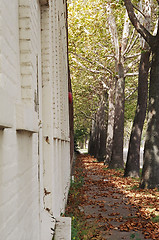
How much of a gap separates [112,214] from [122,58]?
13066mm

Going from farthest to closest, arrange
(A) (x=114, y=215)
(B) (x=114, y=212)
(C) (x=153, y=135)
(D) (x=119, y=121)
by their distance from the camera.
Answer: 1. (D) (x=119, y=121)
2. (C) (x=153, y=135)
3. (B) (x=114, y=212)
4. (A) (x=114, y=215)

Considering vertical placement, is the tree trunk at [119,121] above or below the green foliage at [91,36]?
below

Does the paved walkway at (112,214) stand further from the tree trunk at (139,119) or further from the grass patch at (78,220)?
the tree trunk at (139,119)

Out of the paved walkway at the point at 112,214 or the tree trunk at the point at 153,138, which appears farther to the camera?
the tree trunk at the point at 153,138

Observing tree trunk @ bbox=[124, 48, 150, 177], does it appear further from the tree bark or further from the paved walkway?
the tree bark

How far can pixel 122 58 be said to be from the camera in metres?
20.0

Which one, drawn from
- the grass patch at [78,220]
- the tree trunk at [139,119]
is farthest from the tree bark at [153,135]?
the tree trunk at [139,119]

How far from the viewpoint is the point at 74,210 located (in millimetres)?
8875

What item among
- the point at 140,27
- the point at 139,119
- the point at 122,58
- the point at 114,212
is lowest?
the point at 114,212

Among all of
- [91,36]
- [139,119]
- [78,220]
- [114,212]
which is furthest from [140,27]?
[91,36]

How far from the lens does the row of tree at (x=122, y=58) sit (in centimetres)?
1159

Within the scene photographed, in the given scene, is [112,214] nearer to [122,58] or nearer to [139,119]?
[139,119]

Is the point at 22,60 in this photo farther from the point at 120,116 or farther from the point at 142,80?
the point at 120,116

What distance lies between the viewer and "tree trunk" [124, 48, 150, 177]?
1488 cm
